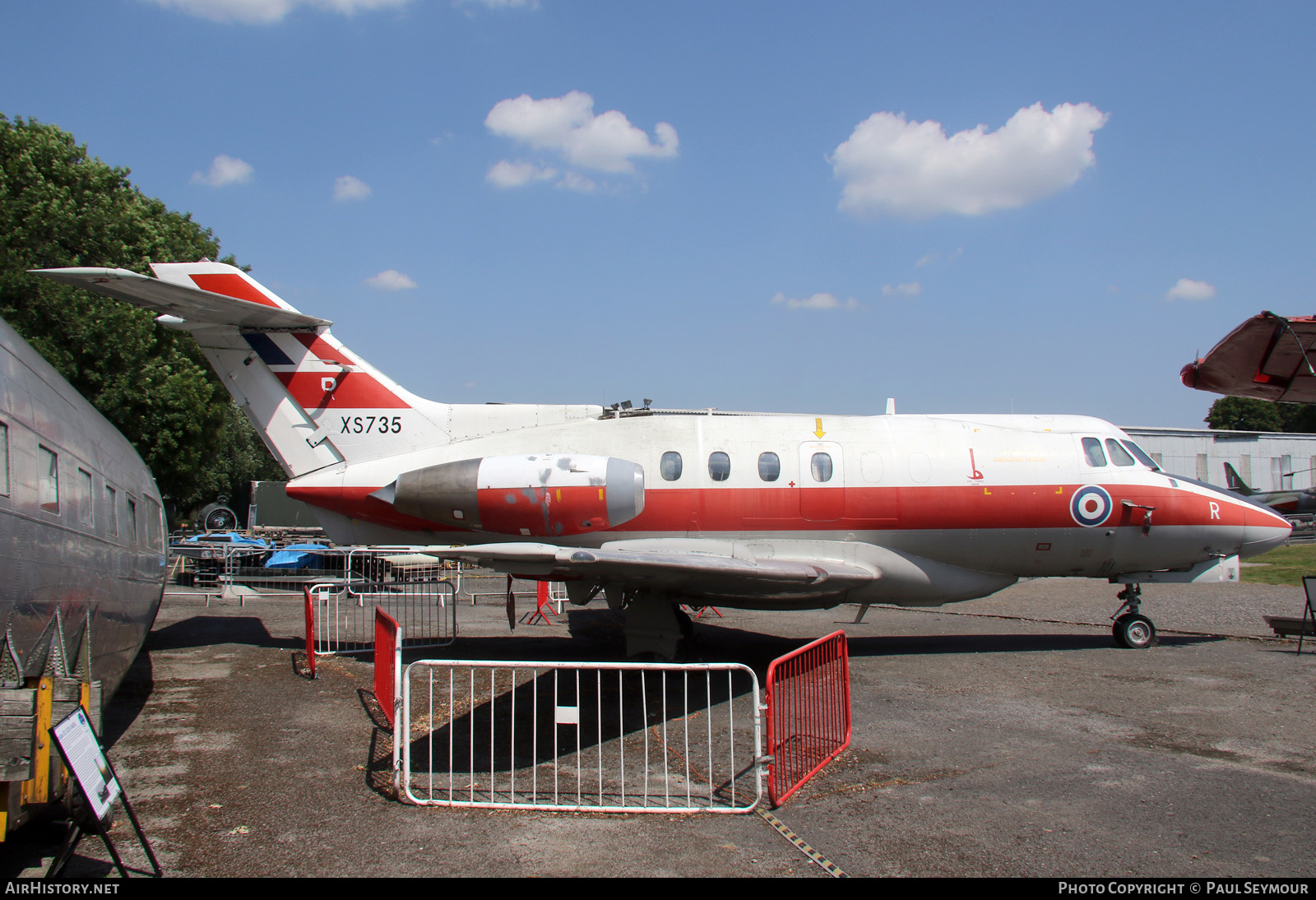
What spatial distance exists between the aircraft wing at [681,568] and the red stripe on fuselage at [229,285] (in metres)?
6.60

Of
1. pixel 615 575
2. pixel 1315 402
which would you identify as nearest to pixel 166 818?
pixel 615 575

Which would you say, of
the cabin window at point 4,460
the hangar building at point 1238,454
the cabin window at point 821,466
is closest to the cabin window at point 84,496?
the cabin window at point 4,460

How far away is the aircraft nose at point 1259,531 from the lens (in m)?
11.1

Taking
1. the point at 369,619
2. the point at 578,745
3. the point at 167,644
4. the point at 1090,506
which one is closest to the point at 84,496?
the point at 578,745

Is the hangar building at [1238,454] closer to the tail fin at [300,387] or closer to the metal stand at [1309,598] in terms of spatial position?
the metal stand at [1309,598]

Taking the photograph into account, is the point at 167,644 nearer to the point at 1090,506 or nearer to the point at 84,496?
the point at 84,496

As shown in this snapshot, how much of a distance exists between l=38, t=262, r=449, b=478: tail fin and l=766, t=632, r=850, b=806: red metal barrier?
676 cm

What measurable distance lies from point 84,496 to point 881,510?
8804 millimetres

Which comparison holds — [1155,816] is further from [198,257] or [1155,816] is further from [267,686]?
[198,257]

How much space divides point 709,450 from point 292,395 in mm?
6438

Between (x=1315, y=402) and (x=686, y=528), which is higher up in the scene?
(x=1315, y=402)

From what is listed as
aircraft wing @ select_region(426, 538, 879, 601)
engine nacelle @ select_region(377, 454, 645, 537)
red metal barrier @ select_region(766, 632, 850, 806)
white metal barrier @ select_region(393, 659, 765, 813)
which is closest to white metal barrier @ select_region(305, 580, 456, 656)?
engine nacelle @ select_region(377, 454, 645, 537)

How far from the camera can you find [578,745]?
5.76 metres

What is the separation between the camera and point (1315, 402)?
27.7 ft
